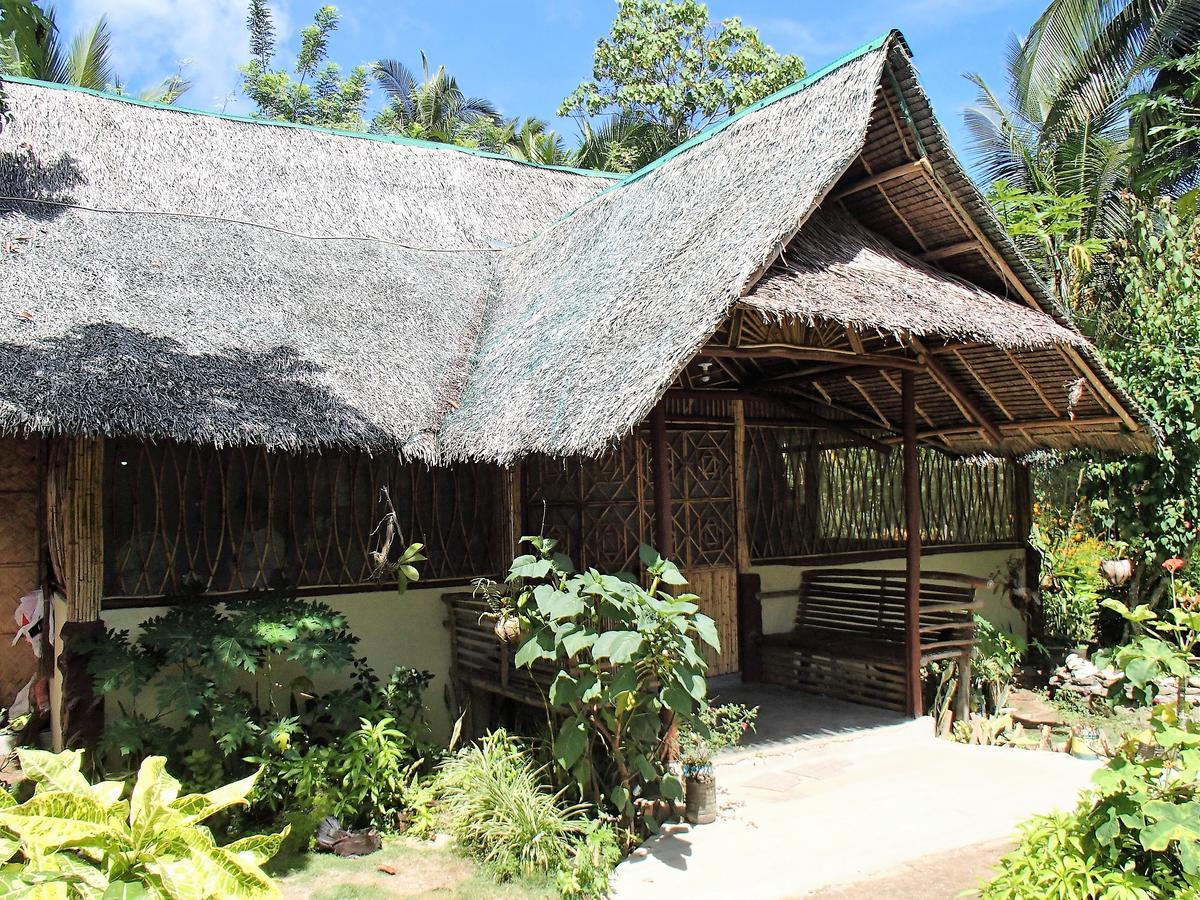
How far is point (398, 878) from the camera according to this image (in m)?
4.82

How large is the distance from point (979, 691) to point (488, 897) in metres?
4.84

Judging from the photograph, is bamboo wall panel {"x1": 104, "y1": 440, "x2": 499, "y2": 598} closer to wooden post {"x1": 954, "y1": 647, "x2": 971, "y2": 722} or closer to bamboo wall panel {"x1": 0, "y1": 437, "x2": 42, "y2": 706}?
bamboo wall panel {"x1": 0, "y1": 437, "x2": 42, "y2": 706}

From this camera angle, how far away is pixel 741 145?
647 centimetres

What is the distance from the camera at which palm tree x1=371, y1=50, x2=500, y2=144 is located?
70.1ft

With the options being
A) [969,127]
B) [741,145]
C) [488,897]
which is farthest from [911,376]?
[969,127]

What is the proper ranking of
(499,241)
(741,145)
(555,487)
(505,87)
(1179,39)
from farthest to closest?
(505,87)
(1179,39)
(499,241)
(555,487)
(741,145)

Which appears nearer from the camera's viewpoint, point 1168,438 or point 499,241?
point 1168,438

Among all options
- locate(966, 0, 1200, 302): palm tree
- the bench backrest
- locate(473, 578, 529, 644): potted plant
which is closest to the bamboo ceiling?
the bench backrest

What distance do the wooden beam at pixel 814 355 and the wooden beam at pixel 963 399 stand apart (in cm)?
39

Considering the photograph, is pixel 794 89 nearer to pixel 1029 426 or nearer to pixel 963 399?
pixel 963 399

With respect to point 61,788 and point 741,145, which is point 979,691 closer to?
point 741,145

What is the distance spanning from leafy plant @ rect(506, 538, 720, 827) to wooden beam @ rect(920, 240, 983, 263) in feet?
10.1

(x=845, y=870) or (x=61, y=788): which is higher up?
(x=61, y=788)

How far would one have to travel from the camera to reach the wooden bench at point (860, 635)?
7.01m
